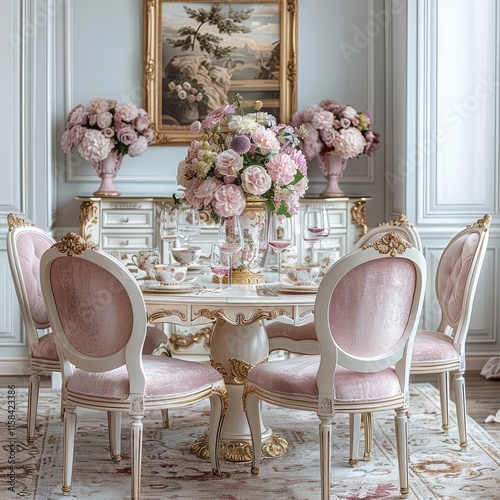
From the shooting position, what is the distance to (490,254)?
5.67m

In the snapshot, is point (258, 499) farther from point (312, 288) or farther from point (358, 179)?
point (358, 179)

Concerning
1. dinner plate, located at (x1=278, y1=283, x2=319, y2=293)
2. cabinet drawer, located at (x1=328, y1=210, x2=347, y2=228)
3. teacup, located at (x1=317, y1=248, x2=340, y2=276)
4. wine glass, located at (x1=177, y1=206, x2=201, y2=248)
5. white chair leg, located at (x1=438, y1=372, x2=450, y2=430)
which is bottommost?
white chair leg, located at (x1=438, y1=372, x2=450, y2=430)

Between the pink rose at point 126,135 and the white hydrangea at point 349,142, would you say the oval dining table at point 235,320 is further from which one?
the white hydrangea at point 349,142

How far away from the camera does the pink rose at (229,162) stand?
358 centimetres

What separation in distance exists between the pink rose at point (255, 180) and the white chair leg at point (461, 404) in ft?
3.93

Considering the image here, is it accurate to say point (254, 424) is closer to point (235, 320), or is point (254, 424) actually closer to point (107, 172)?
point (235, 320)

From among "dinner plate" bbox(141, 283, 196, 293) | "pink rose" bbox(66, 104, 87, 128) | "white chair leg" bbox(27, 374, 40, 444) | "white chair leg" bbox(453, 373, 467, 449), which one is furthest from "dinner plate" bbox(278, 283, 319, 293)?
"pink rose" bbox(66, 104, 87, 128)

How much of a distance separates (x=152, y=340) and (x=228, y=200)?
77cm

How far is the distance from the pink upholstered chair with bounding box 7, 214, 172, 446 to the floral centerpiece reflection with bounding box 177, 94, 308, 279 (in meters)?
0.71

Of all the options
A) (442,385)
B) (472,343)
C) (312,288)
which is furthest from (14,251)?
(472,343)

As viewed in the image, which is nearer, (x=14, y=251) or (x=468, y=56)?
(x=14, y=251)

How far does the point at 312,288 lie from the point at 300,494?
0.77 m

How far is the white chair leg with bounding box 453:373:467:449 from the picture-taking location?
390 centimetres

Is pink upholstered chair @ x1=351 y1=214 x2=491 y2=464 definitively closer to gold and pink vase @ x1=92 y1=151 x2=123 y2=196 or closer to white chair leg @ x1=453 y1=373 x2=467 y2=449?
white chair leg @ x1=453 y1=373 x2=467 y2=449
